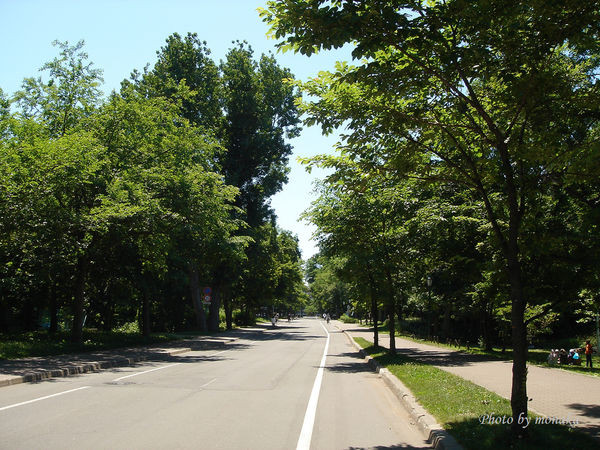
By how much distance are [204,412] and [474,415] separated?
4.46 meters

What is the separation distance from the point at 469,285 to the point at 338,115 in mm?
18100

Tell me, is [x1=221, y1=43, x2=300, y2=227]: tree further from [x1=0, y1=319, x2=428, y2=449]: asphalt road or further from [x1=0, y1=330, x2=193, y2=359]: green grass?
[x1=0, y1=319, x2=428, y2=449]: asphalt road

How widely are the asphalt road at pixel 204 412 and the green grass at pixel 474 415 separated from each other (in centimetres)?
58

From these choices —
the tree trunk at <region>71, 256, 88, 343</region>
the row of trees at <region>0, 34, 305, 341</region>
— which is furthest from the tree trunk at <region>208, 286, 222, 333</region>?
the tree trunk at <region>71, 256, 88, 343</region>

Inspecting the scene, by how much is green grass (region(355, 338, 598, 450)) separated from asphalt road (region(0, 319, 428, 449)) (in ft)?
1.91

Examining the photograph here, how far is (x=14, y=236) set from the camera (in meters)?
16.7

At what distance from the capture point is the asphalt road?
610cm

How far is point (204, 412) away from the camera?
7.88 meters

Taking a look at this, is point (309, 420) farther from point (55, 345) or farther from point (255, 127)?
point (255, 127)

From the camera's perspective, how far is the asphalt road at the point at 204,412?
6.10m

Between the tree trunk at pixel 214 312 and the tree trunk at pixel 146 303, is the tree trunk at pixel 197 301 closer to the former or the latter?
the tree trunk at pixel 214 312

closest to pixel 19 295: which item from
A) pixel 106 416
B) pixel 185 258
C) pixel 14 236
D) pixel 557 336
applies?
pixel 185 258

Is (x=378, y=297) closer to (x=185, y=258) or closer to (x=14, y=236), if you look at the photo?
(x=185, y=258)

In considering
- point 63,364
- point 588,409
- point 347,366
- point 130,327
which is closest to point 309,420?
point 588,409
